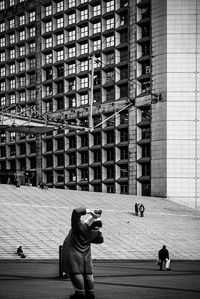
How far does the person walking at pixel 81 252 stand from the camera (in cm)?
1267

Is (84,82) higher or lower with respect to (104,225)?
higher

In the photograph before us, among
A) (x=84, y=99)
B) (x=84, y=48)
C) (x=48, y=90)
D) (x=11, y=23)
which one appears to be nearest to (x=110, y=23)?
(x=84, y=48)

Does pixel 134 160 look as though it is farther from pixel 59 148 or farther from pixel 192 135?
pixel 59 148

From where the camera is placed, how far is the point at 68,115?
3024 inches

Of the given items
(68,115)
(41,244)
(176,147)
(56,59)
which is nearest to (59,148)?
(68,115)

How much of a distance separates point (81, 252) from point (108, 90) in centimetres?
6160

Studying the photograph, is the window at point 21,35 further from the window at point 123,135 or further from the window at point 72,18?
the window at point 123,135

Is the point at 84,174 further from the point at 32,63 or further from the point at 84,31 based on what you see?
the point at 84,31

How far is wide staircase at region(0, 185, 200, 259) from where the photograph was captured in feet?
125

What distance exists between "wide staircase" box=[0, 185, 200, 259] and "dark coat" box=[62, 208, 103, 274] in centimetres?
2228

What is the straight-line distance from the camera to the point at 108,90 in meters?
73.9

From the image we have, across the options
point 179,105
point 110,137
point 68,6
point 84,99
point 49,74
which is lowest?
point 110,137

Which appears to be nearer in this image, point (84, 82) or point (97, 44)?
point (97, 44)

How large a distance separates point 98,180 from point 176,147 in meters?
11.5
